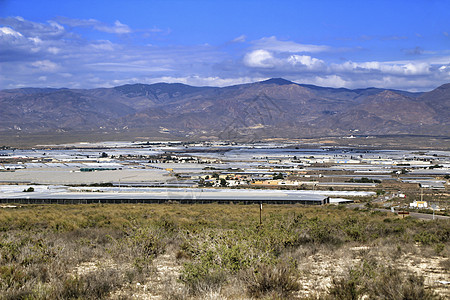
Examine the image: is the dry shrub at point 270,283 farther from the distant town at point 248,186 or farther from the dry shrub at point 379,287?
the distant town at point 248,186

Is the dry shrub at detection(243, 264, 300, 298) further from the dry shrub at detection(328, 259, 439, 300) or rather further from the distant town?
the distant town

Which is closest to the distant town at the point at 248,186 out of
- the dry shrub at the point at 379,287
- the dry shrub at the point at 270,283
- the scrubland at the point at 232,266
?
the scrubland at the point at 232,266

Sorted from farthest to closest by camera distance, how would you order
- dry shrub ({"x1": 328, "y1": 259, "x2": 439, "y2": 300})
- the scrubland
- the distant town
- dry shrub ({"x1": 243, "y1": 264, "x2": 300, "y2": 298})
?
the distant town → dry shrub ({"x1": 243, "y1": 264, "x2": 300, "y2": 298}) → the scrubland → dry shrub ({"x1": 328, "y1": 259, "x2": 439, "y2": 300})

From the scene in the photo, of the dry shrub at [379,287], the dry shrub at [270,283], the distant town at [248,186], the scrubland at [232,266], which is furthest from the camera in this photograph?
the distant town at [248,186]

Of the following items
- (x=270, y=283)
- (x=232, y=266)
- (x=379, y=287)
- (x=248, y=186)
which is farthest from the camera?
(x=248, y=186)

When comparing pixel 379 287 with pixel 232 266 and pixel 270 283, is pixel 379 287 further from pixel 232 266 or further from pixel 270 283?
pixel 232 266

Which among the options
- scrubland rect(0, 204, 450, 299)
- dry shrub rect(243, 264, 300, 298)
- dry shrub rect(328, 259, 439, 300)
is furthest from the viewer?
dry shrub rect(243, 264, 300, 298)

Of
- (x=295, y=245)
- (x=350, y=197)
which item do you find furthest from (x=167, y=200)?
(x=295, y=245)

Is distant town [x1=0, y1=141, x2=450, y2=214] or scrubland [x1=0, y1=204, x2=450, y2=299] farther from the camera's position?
distant town [x1=0, y1=141, x2=450, y2=214]

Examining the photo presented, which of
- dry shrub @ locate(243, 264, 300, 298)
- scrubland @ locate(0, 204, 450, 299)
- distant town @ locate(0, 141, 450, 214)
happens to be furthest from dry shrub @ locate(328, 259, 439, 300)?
distant town @ locate(0, 141, 450, 214)

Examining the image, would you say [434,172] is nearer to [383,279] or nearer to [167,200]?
[167,200]

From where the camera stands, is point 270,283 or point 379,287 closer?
point 379,287

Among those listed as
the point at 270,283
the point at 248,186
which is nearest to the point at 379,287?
the point at 270,283
